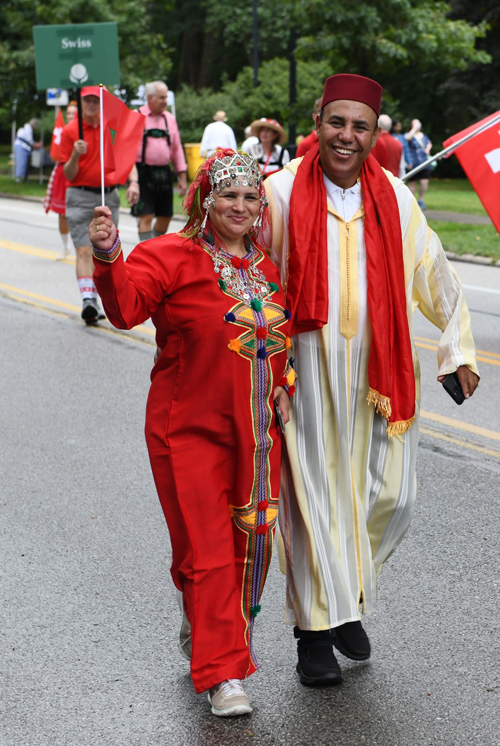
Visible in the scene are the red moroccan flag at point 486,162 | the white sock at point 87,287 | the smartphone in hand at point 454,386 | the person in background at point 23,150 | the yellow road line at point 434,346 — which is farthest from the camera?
the person in background at point 23,150

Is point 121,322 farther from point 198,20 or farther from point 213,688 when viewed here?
point 198,20

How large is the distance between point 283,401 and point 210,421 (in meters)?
0.26

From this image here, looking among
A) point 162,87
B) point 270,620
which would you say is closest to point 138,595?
point 270,620

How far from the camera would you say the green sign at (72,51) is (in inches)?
404

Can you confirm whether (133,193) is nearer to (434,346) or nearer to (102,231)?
(434,346)

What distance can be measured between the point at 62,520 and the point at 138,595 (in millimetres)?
949

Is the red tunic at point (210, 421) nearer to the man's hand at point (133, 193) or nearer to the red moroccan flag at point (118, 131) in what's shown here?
the red moroccan flag at point (118, 131)

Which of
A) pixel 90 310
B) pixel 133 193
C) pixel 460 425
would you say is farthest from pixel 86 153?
pixel 460 425

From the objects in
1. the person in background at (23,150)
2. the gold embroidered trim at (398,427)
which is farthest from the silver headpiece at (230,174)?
the person in background at (23,150)

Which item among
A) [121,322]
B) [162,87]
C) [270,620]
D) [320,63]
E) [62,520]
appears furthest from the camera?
[320,63]

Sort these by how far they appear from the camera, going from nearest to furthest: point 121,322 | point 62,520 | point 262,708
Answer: point 121,322 → point 262,708 → point 62,520

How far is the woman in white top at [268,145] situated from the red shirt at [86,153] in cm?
443

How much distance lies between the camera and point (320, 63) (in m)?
36.2

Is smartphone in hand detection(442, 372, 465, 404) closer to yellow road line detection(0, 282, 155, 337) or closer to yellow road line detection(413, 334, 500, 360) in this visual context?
yellow road line detection(413, 334, 500, 360)
